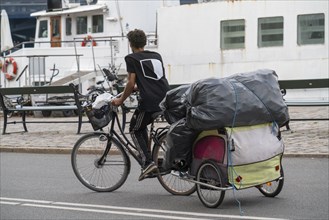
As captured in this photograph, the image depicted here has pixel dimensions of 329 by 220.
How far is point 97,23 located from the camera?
31.0 meters

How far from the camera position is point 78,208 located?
27.3 feet

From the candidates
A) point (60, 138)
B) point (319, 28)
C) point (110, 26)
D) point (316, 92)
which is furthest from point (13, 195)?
point (110, 26)

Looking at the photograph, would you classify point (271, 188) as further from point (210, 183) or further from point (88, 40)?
point (88, 40)

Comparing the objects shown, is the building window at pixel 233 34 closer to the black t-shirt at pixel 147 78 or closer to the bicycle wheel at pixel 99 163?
the bicycle wheel at pixel 99 163

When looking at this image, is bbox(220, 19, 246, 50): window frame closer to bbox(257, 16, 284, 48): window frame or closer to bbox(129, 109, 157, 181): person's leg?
bbox(257, 16, 284, 48): window frame

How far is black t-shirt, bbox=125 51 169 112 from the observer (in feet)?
28.0

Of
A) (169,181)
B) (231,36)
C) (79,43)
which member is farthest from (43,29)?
(169,181)

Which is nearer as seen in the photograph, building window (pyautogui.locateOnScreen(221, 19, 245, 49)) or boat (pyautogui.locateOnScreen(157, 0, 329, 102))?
boat (pyautogui.locateOnScreen(157, 0, 329, 102))

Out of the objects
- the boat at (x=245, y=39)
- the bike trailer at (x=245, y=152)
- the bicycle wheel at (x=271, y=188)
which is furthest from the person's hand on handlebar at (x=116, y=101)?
the boat at (x=245, y=39)

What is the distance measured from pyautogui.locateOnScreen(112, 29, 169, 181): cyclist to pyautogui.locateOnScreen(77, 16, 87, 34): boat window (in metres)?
23.2

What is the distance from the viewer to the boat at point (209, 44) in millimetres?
23719

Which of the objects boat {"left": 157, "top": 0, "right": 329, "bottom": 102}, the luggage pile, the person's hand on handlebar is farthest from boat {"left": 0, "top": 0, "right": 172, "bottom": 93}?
the luggage pile

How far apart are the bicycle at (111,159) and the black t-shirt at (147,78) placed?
13.0 inches

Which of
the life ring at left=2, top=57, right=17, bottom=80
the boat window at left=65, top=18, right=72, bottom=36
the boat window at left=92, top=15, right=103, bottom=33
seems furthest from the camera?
the boat window at left=65, top=18, right=72, bottom=36
